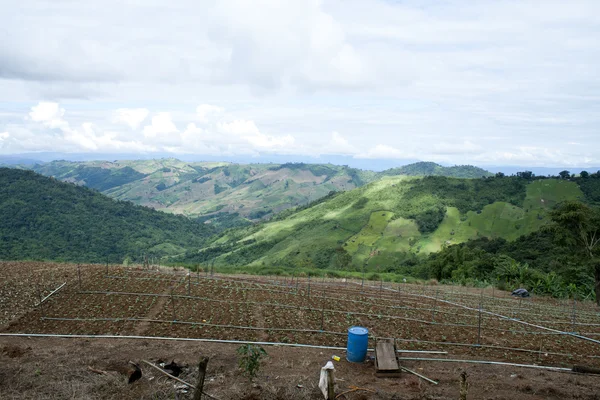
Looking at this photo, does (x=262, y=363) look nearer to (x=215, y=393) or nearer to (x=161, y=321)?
(x=215, y=393)

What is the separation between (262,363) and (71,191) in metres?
118

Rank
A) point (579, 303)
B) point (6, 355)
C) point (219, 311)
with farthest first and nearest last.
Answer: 1. point (579, 303)
2. point (219, 311)
3. point (6, 355)

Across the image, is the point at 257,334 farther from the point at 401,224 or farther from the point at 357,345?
the point at 401,224

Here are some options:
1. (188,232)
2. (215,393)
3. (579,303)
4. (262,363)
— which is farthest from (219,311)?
(188,232)

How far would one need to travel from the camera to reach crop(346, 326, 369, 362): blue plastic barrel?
10.6 metres

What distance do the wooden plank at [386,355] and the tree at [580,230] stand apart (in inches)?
651

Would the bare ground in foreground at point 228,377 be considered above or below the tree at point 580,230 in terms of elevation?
below

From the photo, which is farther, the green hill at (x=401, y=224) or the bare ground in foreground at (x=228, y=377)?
the green hill at (x=401, y=224)

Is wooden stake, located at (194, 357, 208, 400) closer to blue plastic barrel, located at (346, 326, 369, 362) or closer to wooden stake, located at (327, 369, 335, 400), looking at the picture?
wooden stake, located at (327, 369, 335, 400)

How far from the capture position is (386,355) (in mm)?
10289

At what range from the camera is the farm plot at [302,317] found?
41.7 ft

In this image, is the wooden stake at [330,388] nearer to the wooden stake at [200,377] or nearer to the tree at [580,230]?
the wooden stake at [200,377]

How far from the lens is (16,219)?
85875mm

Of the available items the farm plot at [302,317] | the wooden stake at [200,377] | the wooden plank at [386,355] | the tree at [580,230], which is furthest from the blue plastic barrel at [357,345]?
the tree at [580,230]
